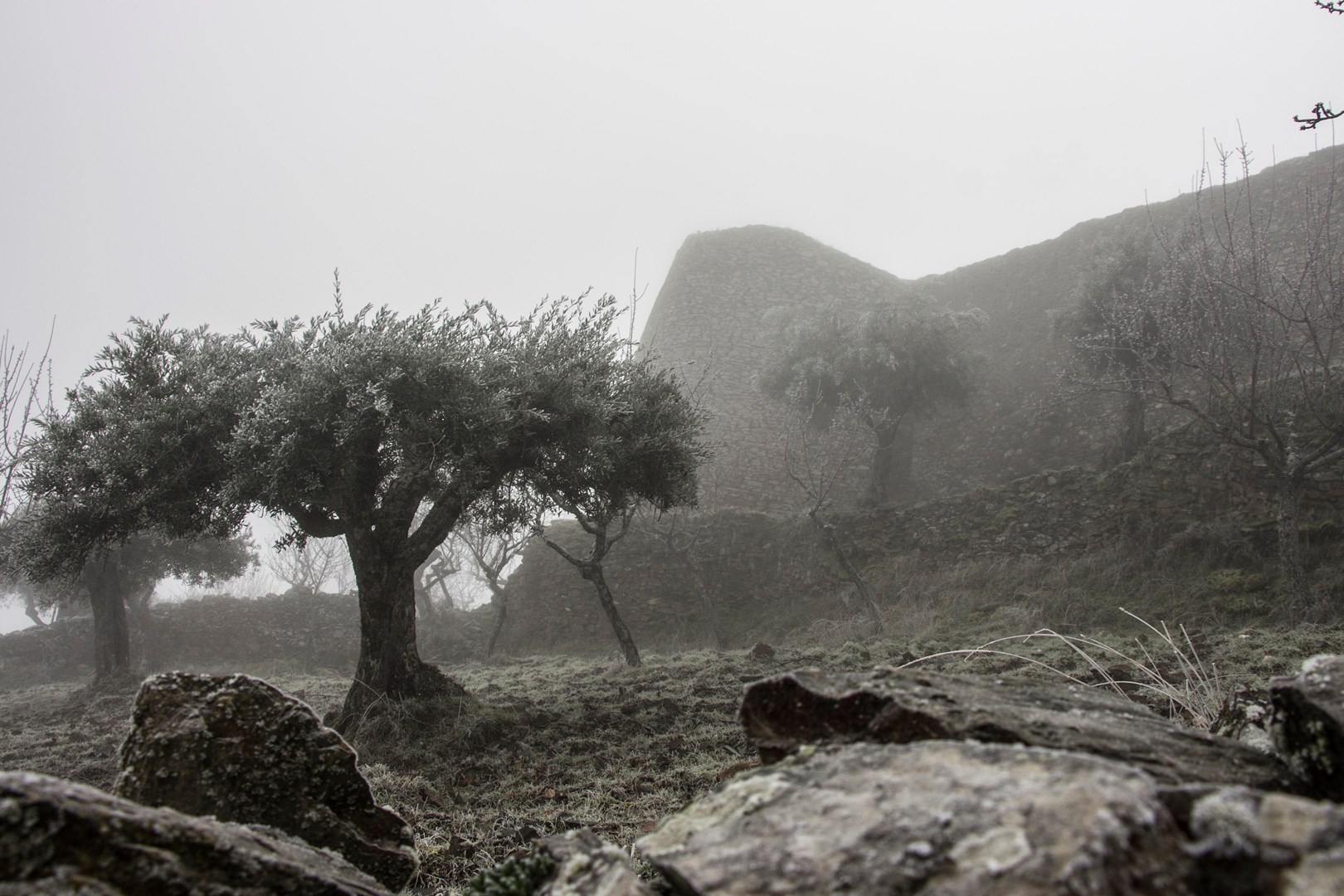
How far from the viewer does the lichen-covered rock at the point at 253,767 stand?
322cm

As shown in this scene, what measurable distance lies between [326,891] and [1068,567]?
53.7 ft

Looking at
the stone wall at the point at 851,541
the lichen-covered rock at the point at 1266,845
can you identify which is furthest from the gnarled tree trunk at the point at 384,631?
the lichen-covered rock at the point at 1266,845

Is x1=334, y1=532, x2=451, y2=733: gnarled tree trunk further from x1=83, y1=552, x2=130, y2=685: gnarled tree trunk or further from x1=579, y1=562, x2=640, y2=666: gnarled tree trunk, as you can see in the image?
x1=83, y1=552, x2=130, y2=685: gnarled tree trunk

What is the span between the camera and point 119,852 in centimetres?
195

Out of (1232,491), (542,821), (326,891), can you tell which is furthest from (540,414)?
(1232,491)

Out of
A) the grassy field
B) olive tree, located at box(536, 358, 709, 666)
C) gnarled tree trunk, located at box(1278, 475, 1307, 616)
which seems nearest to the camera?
the grassy field

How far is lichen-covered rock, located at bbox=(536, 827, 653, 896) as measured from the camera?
2.18 m

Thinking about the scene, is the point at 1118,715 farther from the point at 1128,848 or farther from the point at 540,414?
the point at 540,414

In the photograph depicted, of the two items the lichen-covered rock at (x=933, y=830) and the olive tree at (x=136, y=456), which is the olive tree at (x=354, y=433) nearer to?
the olive tree at (x=136, y=456)

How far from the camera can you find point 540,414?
1023 centimetres

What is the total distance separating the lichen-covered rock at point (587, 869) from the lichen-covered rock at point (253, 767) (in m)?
1.21

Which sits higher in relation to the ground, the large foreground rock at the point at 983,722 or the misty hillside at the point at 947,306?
the misty hillside at the point at 947,306

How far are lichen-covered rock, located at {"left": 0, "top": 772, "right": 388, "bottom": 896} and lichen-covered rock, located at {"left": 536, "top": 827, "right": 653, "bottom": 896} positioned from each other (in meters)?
0.65

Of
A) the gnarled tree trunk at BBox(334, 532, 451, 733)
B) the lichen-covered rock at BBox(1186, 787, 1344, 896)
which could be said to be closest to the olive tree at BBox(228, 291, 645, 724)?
the gnarled tree trunk at BBox(334, 532, 451, 733)
